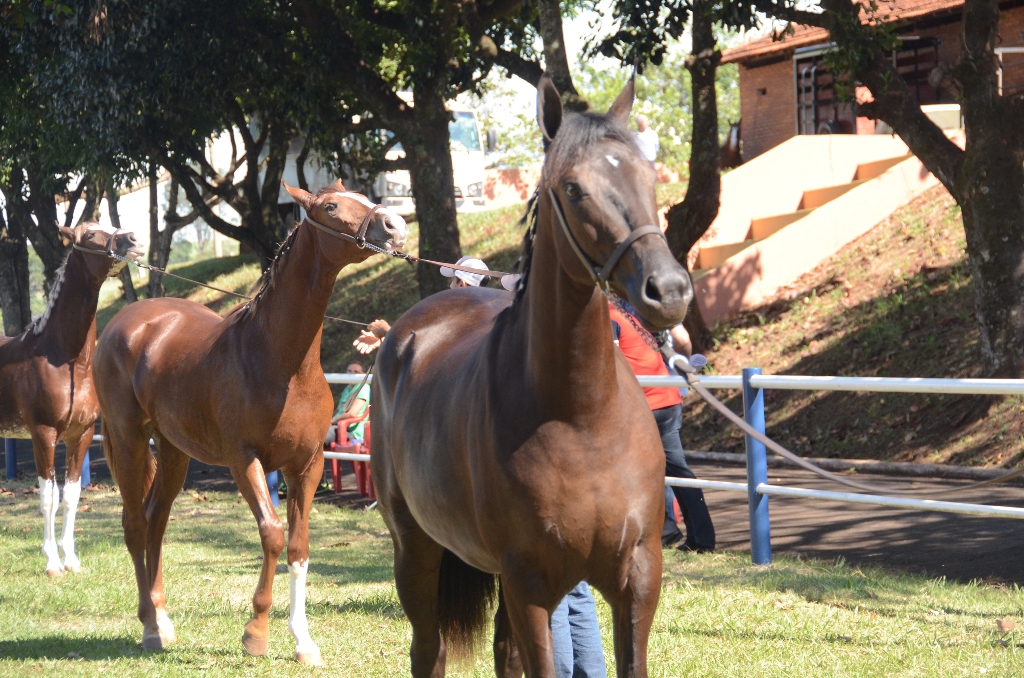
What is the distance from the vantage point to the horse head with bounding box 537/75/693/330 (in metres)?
2.47

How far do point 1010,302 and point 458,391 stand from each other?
9.01 metres

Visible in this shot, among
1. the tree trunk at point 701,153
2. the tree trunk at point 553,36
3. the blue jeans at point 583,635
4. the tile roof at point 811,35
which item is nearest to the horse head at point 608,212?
the blue jeans at point 583,635

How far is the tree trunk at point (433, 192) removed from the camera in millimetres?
13406

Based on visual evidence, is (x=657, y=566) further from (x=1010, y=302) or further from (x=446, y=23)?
(x=446, y=23)

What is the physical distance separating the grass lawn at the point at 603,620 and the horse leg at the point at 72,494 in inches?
7.2

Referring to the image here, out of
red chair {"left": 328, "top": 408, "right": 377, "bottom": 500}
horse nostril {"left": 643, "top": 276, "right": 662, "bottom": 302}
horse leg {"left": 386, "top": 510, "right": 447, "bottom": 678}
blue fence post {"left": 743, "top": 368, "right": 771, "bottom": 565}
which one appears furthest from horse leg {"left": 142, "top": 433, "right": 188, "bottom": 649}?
horse nostril {"left": 643, "top": 276, "right": 662, "bottom": 302}

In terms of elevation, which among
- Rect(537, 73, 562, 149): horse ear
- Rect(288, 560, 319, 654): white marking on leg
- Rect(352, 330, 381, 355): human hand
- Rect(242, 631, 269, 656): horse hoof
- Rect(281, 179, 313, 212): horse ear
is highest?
Rect(537, 73, 562, 149): horse ear

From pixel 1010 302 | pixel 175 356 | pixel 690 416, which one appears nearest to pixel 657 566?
pixel 175 356

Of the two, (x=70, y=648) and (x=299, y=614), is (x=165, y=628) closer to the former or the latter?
(x=70, y=648)

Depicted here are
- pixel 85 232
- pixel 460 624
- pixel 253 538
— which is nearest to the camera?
pixel 460 624

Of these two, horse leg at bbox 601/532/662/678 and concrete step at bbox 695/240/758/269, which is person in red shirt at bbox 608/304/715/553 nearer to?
horse leg at bbox 601/532/662/678

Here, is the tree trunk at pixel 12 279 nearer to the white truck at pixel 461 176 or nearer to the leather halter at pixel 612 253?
the white truck at pixel 461 176

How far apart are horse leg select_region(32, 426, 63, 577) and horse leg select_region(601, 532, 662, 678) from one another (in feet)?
20.3

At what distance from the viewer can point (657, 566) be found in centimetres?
310
